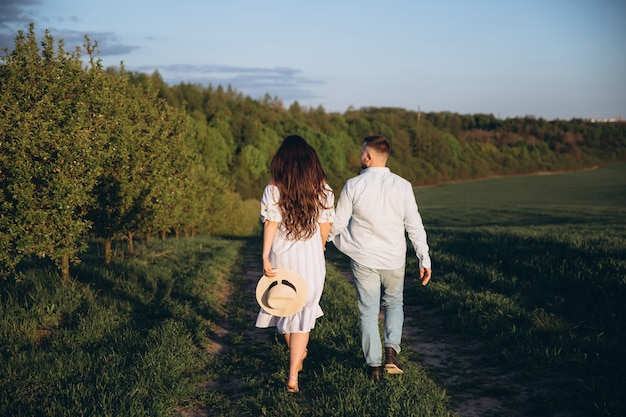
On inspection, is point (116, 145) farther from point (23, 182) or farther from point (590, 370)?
point (590, 370)

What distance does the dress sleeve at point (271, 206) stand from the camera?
5.36 meters

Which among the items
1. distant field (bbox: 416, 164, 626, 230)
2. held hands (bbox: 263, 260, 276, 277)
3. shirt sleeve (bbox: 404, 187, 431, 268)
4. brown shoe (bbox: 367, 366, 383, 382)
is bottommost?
distant field (bbox: 416, 164, 626, 230)

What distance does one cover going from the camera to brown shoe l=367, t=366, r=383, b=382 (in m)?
5.51

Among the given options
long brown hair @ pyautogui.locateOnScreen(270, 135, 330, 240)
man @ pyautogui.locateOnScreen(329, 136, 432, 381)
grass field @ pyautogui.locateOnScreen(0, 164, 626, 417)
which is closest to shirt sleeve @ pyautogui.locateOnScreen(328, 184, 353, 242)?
man @ pyautogui.locateOnScreen(329, 136, 432, 381)

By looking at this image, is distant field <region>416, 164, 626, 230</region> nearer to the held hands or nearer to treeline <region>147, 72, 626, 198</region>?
treeline <region>147, 72, 626, 198</region>

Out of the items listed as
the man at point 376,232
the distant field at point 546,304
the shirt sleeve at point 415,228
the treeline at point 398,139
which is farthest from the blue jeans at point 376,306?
the treeline at point 398,139

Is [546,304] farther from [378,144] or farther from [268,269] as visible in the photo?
[268,269]

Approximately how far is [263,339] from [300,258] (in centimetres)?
251

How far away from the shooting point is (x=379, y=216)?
18.6 ft

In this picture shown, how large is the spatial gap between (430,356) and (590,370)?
6.12 feet

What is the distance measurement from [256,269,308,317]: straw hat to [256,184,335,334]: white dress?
13 centimetres

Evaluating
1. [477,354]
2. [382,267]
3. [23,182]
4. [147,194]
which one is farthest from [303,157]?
[147,194]

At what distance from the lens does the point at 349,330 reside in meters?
7.46

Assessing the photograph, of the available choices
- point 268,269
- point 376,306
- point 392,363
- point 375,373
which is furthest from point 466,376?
point 268,269
